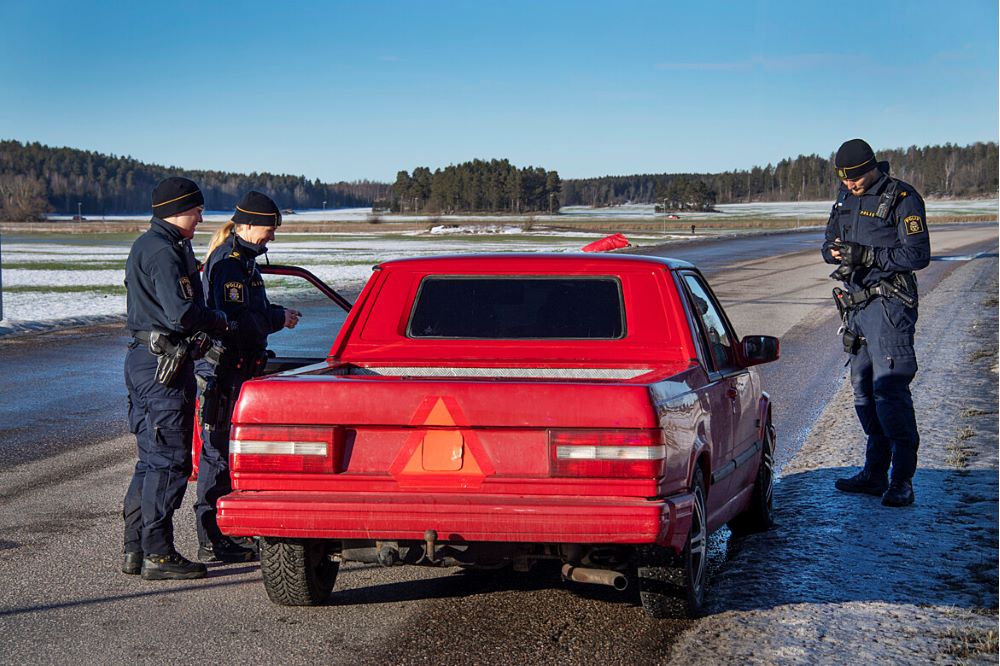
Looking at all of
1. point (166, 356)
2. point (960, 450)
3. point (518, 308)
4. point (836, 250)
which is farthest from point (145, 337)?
point (960, 450)

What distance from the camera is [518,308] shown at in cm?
546

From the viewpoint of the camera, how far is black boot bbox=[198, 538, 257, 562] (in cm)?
566

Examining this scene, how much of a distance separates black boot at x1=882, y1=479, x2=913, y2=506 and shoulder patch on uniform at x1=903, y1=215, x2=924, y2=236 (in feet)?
4.60

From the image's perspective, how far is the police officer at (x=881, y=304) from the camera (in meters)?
6.75

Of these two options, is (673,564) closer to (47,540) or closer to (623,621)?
(623,621)

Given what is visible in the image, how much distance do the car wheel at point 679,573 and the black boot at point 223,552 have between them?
205cm

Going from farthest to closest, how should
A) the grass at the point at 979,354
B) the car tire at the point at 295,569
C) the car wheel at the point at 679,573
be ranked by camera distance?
the grass at the point at 979,354, the car tire at the point at 295,569, the car wheel at the point at 679,573

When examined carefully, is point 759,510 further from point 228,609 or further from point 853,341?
point 228,609

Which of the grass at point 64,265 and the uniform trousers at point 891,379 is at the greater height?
the uniform trousers at point 891,379

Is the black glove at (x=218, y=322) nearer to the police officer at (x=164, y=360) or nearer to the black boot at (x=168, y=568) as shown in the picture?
the police officer at (x=164, y=360)

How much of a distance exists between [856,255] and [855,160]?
54 cm

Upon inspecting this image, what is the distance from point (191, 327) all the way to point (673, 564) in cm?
231

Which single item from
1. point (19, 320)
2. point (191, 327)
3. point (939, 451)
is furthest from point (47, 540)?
point (19, 320)

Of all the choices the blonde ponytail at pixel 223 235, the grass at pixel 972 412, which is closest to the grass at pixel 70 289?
the grass at pixel 972 412
